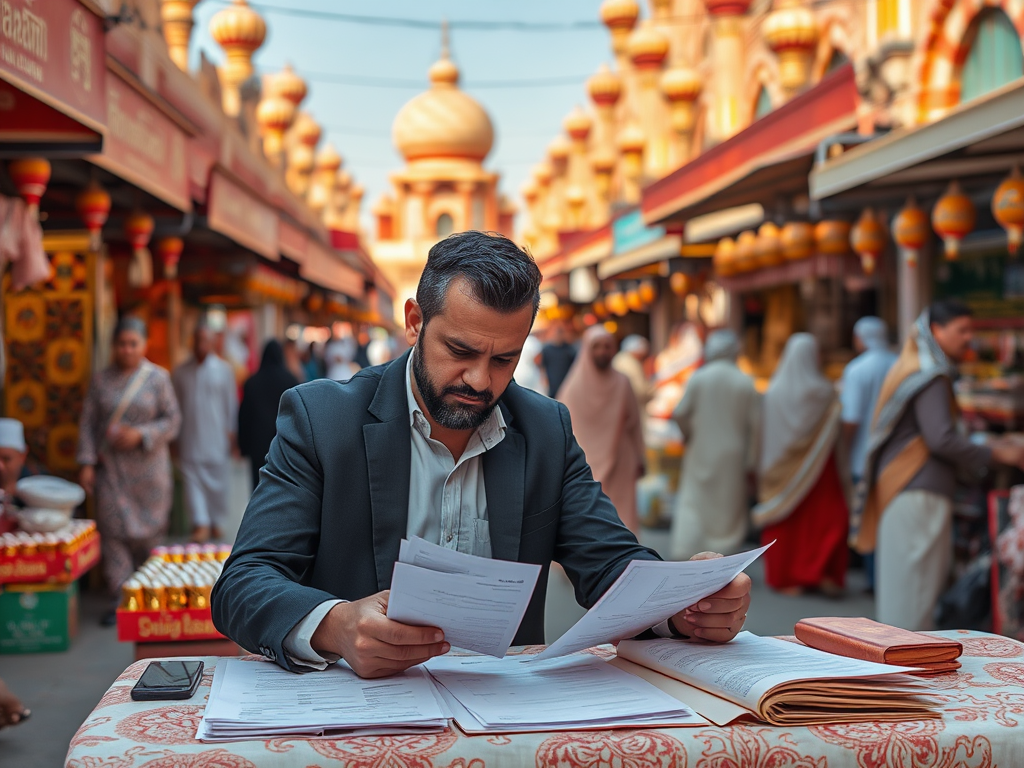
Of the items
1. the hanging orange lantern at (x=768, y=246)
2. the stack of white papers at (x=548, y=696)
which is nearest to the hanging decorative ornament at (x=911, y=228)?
the hanging orange lantern at (x=768, y=246)

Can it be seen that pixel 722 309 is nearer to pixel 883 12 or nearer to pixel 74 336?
pixel 883 12

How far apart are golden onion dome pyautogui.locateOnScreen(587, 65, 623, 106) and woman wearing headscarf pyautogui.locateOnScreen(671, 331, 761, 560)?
1354 centimetres

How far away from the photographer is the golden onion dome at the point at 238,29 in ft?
42.6

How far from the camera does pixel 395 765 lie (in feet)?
4.66

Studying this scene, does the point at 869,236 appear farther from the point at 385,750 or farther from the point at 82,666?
the point at 385,750

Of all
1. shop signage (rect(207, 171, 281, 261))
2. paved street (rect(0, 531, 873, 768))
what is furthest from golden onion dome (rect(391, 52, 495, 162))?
paved street (rect(0, 531, 873, 768))

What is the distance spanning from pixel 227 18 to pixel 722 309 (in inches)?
286

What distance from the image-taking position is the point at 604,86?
20.3 meters

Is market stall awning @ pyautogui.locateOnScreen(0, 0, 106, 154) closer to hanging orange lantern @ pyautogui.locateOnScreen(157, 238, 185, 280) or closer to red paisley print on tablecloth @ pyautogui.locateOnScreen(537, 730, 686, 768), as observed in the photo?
red paisley print on tablecloth @ pyautogui.locateOnScreen(537, 730, 686, 768)

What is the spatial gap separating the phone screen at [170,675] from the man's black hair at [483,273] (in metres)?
0.69

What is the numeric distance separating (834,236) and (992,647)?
6.00 m

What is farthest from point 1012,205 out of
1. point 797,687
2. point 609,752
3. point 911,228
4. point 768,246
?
point 609,752

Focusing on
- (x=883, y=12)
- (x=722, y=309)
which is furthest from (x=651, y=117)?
(x=883, y=12)

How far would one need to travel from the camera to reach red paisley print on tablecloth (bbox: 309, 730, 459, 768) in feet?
4.65
